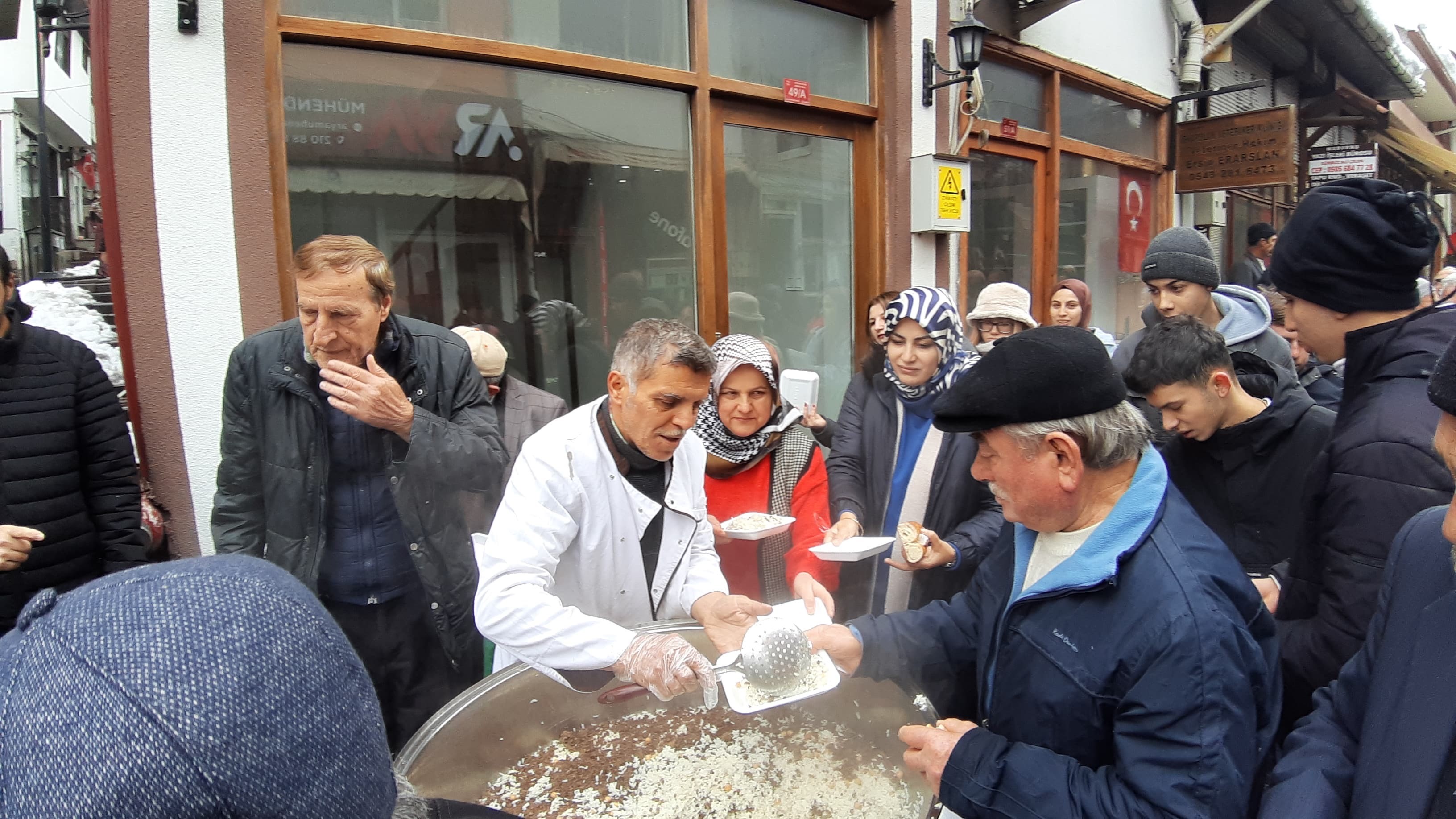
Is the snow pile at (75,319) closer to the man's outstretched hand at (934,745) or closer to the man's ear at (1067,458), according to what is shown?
the man's outstretched hand at (934,745)

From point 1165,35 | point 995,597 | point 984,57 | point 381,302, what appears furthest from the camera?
point 1165,35

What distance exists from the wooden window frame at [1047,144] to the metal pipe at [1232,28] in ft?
2.46

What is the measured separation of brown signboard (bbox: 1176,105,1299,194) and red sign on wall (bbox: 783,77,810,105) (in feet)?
16.1

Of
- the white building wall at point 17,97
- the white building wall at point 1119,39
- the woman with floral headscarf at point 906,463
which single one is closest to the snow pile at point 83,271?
the white building wall at point 17,97

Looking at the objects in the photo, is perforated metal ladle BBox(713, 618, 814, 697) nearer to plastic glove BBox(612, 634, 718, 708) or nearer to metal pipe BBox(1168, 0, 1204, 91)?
plastic glove BBox(612, 634, 718, 708)

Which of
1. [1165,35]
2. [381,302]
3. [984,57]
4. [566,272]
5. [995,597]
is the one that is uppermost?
[1165,35]

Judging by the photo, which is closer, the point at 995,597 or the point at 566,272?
the point at 995,597

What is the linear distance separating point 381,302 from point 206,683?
74.1 inches

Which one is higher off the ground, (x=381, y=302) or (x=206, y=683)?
(x=381, y=302)

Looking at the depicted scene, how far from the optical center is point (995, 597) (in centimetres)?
158

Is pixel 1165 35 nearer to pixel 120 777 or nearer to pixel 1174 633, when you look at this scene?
pixel 1174 633

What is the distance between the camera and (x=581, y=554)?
1.95 meters

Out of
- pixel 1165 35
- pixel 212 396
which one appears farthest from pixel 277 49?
pixel 1165 35

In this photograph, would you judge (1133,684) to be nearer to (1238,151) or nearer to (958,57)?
(958,57)
